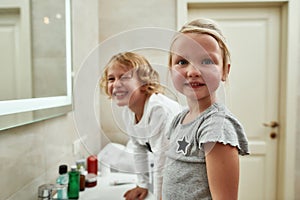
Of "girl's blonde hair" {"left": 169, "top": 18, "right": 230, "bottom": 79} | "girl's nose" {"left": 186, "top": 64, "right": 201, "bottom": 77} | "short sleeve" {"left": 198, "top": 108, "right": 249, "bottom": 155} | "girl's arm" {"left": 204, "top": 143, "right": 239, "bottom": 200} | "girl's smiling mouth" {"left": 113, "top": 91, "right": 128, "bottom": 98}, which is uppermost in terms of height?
"girl's blonde hair" {"left": 169, "top": 18, "right": 230, "bottom": 79}

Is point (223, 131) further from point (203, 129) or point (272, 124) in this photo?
point (272, 124)

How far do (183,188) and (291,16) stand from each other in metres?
1.70

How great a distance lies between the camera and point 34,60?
0.90 m

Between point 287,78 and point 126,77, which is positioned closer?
point 126,77

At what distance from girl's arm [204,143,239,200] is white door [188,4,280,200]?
1.45 m

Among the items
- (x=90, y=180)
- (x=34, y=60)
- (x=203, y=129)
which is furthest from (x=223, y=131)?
(x=90, y=180)

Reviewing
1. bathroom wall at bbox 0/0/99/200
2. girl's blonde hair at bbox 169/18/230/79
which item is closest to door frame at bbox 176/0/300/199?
bathroom wall at bbox 0/0/99/200

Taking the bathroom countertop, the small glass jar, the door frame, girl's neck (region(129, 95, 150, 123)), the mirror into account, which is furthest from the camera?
the door frame

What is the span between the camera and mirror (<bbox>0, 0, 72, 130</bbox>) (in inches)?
28.5

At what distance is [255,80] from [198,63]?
1.56m

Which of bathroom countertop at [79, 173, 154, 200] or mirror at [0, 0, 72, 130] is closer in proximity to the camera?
mirror at [0, 0, 72, 130]

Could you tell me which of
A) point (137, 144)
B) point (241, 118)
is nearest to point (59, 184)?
point (137, 144)

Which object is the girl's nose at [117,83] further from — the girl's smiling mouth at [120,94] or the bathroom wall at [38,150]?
the bathroom wall at [38,150]

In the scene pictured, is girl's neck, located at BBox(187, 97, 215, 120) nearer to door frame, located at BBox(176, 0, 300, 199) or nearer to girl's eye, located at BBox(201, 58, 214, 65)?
girl's eye, located at BBox(201, 58, 214, 65)
